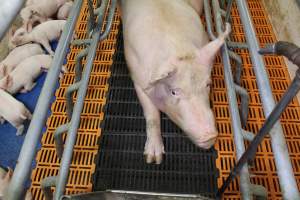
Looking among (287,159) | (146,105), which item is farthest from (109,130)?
(287,159)

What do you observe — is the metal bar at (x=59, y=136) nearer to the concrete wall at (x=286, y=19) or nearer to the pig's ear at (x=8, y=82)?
the pig's ear at (x=8, y=82)

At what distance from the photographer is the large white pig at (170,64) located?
2.12 m

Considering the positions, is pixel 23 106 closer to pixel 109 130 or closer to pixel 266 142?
pixel 109 130

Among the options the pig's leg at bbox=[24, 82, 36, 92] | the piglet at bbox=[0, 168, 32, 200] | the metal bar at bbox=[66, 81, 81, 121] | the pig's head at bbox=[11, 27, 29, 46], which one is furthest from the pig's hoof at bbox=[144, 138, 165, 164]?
the pig's head at bbox=[11, 27, 29, 46]

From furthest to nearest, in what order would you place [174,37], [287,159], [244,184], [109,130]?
[109,130] → [174,37] → [244,184] → [287,159]

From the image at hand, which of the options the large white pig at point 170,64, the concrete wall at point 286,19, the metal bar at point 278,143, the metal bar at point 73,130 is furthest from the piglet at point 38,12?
the metal bar at point 278,143

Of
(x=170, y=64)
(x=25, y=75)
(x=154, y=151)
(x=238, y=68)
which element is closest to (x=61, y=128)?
(x=154, y=151)

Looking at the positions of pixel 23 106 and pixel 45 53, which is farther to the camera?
pixel 45 53

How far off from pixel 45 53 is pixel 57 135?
83.3 inches

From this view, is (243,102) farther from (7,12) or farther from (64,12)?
(64,12)

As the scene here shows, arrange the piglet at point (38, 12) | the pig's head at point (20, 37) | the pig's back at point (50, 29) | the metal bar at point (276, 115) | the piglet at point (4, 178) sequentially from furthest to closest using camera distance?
1. the piglet at point (38, 12)
2. the pig's head at point (20, 37)
3. the pig's back at point (50, 29)
4. the piglet at point (4, 178)
5. the metal bar at point (276, 115)

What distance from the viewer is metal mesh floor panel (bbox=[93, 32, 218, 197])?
8.04ft

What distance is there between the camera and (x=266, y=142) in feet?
8.46

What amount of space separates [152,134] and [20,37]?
2437 millimetres
